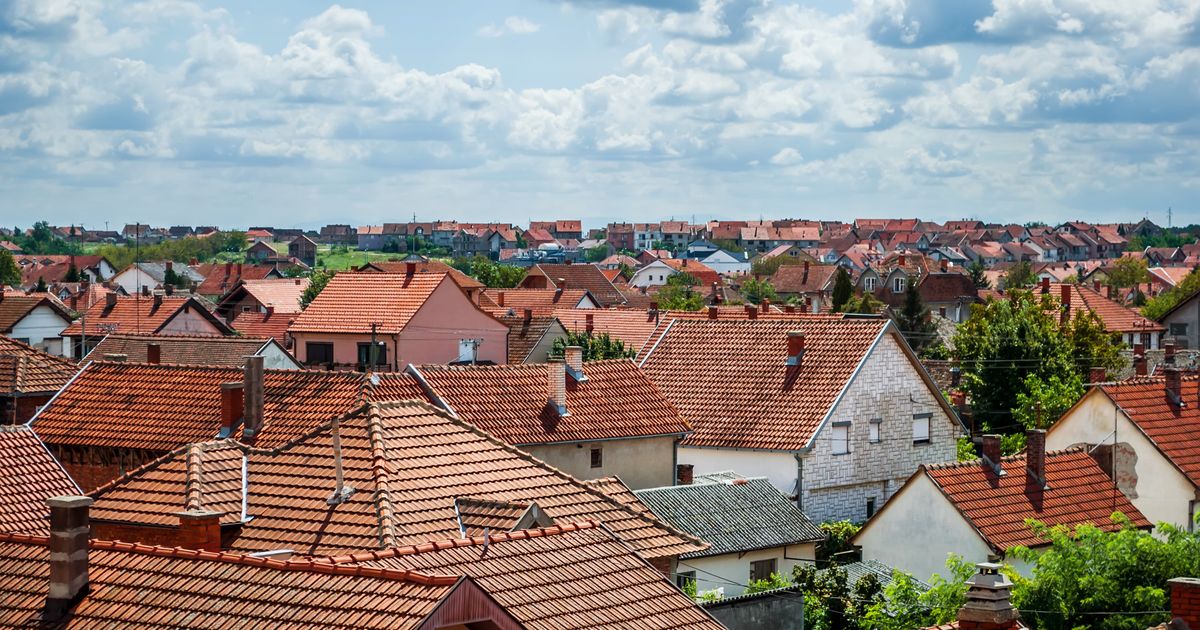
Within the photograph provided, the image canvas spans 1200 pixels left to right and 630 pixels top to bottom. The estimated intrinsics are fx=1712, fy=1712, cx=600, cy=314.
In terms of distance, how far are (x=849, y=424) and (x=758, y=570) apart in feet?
29.0

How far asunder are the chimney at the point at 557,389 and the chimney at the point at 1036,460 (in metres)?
8.99

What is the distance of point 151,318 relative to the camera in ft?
234

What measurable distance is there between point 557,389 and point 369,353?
66.9 feet

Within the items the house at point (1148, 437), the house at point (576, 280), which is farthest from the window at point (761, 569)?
the house at point (576, 280)

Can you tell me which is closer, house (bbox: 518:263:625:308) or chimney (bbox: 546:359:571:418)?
chimney (bbox: 546:359:571:418)

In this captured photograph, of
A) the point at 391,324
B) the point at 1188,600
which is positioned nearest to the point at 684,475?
the point at 1188,600

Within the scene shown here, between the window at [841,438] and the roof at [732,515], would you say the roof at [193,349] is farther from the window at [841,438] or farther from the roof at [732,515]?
the roof at [732,515]

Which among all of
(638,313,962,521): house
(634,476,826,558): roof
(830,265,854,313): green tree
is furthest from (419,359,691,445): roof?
Result: (830,265,854,313): green tree

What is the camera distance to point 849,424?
38.5 m

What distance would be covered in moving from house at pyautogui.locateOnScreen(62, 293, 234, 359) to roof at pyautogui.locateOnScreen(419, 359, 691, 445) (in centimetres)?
3758

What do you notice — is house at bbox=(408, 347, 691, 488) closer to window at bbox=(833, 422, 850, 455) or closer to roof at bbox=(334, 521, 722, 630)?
window at bbox=(833, 422, 850, 455)

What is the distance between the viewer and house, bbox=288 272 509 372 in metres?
52.8

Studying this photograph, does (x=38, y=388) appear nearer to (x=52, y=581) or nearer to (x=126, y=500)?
(x=126, y=500)

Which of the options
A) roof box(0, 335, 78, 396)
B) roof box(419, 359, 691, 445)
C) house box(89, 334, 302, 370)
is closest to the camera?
roof box(0, 335, 78, 396)
